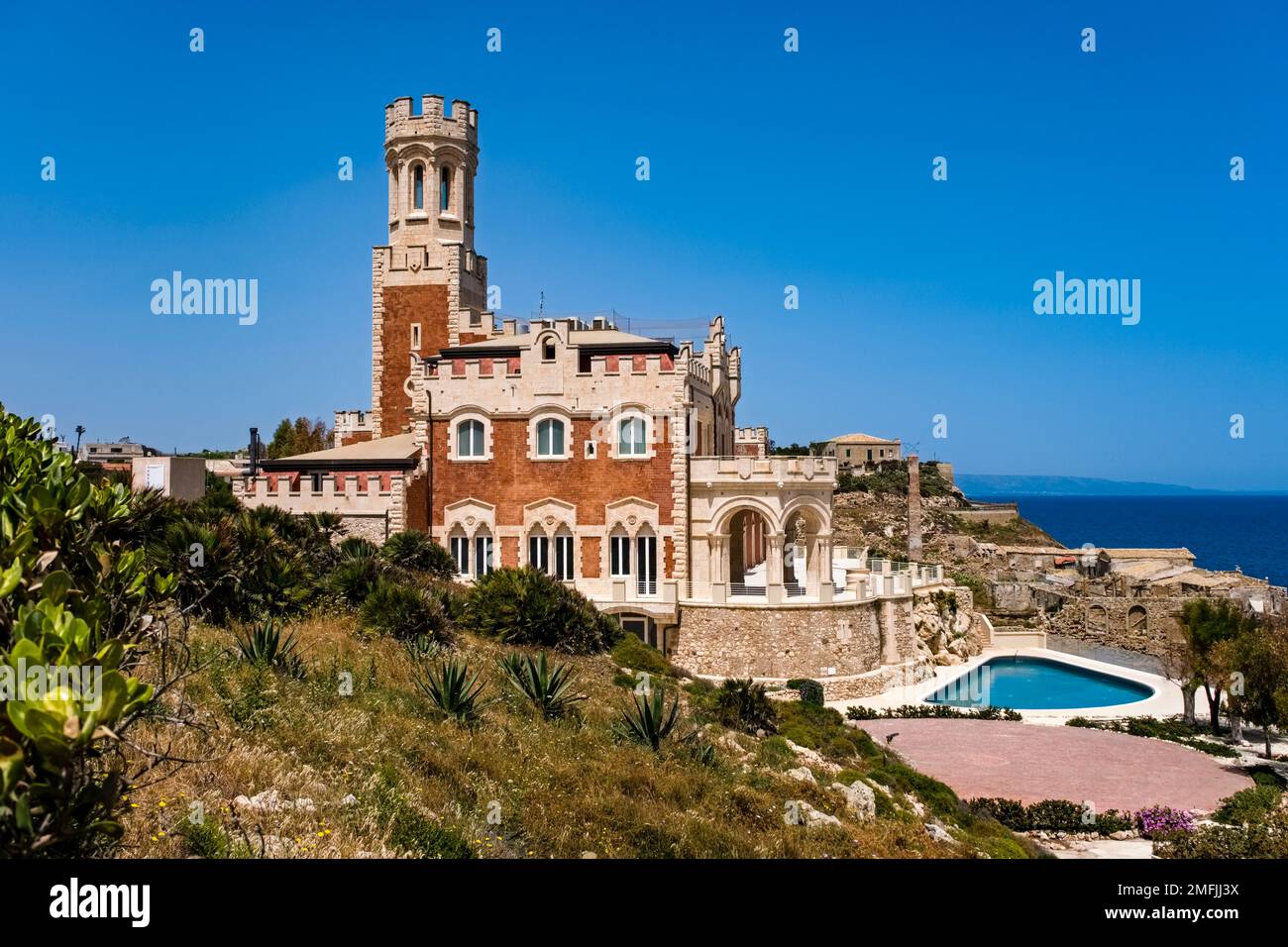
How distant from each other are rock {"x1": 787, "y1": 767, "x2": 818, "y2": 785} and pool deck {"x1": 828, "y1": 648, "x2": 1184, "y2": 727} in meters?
12.8

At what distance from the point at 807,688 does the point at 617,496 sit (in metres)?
9.12

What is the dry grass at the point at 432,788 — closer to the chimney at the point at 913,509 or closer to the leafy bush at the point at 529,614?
the leafy bush at the point at 529,614

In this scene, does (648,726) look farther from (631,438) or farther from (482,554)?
(482,554)

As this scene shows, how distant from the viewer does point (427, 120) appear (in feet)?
135

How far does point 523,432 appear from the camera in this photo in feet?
115

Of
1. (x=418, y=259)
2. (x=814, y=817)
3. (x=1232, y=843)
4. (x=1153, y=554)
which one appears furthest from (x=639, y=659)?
(x=1153, y=554)

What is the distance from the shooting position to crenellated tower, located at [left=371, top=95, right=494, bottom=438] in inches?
1615

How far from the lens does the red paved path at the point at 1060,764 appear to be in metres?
22.0

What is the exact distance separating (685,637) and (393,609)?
41.8ft

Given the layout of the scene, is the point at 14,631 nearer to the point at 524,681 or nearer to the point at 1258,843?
the point at 524,681

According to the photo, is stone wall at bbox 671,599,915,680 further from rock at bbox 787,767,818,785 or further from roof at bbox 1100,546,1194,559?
roof at bbox 1100,546,1194,559

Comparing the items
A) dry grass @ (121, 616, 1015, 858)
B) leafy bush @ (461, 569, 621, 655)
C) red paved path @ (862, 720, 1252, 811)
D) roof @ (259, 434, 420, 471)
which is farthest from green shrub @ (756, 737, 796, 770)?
roof @ (259, 434, 420, 471)
